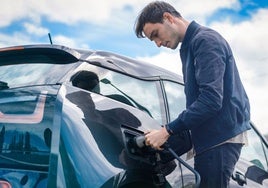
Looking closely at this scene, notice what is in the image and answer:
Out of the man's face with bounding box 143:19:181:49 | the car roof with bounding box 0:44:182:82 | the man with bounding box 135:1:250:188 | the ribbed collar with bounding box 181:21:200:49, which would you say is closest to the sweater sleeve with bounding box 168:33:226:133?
the man with bounding box 135:1:250:188

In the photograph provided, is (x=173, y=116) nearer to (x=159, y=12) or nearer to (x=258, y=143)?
(x=159, y=12)

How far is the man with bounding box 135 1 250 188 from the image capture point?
2.50 m

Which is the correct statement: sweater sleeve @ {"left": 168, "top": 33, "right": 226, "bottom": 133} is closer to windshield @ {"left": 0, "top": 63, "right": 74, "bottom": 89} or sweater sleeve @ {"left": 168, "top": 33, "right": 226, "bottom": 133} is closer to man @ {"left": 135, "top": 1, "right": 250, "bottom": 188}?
man @ {"left": 135, "top": 1, "right": 250, "bottom": 188}

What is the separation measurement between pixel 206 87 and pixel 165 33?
54 cm

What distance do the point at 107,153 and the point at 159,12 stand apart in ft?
3.62

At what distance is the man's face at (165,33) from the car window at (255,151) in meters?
1.17

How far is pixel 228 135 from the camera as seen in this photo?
8.61 ft

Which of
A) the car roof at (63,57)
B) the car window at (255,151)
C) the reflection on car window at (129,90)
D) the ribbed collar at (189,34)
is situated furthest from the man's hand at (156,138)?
A: the car window at (255,151)

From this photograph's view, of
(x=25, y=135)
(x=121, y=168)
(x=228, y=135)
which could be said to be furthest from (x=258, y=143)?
(x=25, y=135)

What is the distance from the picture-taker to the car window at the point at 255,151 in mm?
3654

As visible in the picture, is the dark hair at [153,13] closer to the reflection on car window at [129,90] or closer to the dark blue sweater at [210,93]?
the dark blue sweater at [210,93]

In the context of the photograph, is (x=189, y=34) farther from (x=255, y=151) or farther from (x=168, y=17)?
(x=255, y=151)

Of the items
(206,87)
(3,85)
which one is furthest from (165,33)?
(3,85)

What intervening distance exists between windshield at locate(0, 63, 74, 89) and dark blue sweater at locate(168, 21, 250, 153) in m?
0.68
